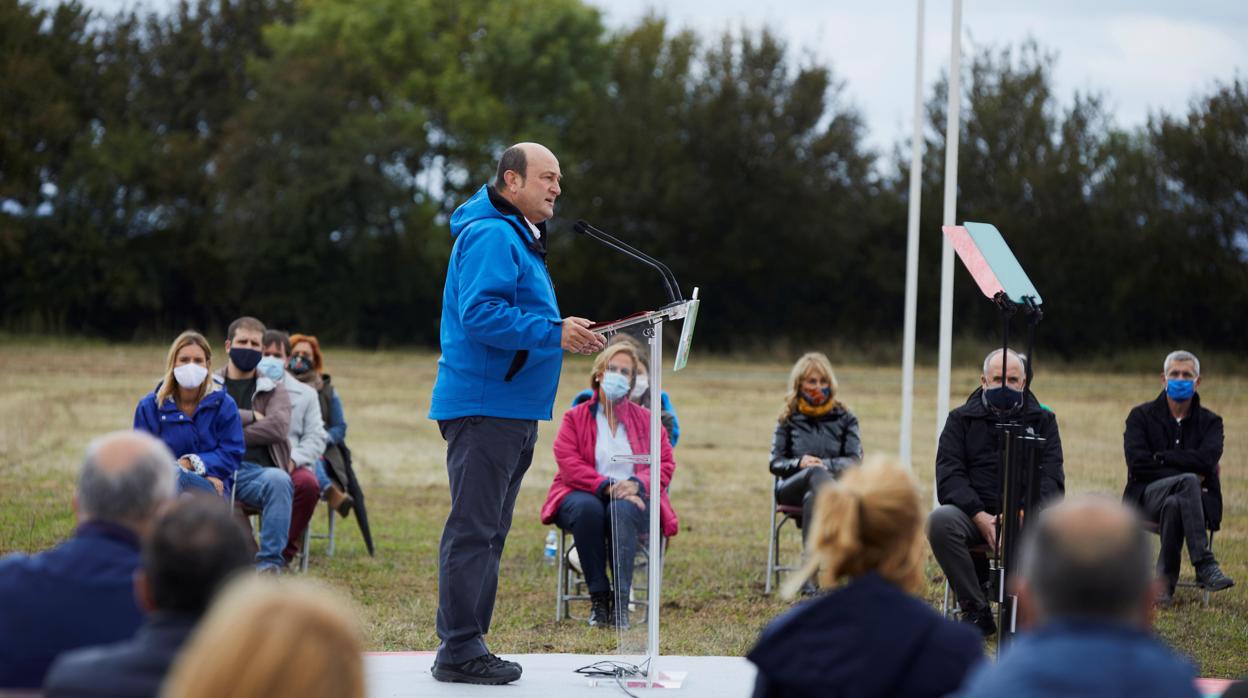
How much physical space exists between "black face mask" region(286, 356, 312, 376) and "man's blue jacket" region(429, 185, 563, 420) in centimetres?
395

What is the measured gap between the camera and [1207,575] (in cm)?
768

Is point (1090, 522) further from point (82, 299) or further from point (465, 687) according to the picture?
point (82, 299)

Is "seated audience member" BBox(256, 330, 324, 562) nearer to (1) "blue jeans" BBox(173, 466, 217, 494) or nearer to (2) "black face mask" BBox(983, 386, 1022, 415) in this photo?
(1) "blue jeans" BBox(173, 466, 217, 494)

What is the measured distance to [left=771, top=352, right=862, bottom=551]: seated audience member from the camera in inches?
320

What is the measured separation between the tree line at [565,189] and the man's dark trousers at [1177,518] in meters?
24.9

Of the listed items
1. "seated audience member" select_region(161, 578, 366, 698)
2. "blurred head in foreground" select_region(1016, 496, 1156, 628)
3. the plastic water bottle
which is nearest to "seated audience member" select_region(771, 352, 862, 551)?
the plastic water bottle

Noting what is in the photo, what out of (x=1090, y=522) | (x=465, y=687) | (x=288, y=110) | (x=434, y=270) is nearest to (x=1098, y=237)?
(x=434, y=270)

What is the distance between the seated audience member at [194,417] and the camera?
6.92 meters

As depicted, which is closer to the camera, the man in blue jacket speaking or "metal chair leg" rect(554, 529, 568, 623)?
the man in blue jacket speaking

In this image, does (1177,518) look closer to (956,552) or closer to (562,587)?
(956,552)

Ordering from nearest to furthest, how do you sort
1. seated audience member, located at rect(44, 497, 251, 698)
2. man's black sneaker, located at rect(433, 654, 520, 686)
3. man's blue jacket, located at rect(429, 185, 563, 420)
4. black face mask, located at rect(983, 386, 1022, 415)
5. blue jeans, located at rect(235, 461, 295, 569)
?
seated audience member, located at rect(44, 497, 251, 698), man's blue jacket, located at rect(429, 185, 563, 420), man's black sneaker, located at rect(433, 654, 520, 686), black face mask, located at rect(983, 386, 1022, 415), blue jeans, located at rect(235, 461, 295, 569)

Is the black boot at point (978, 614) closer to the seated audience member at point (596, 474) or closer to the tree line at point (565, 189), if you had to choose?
the seated audience member at point (596, 474)

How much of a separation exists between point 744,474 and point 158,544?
12151mm

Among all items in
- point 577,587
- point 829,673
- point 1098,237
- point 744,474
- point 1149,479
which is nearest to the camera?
point 829,673
